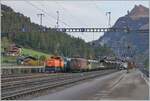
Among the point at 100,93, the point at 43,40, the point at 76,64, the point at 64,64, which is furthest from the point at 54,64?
the point at 43,40

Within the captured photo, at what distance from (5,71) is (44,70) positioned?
21.9 metres

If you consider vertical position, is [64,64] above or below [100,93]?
above

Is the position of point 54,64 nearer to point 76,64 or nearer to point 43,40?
point 76,64

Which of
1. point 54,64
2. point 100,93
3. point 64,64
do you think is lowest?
point 100,93

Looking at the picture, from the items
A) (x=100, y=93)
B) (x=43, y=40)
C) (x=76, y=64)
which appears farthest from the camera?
(x=43, y=40)

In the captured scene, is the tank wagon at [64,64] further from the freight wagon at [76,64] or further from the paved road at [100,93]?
the paved road at [100,93]

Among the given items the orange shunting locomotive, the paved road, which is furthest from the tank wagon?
the paved road

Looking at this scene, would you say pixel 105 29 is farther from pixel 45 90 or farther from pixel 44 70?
pixel 45 90

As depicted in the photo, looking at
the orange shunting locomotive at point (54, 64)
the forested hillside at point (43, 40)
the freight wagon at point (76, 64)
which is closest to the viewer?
the orange shunting locomotive at point (54, 64)

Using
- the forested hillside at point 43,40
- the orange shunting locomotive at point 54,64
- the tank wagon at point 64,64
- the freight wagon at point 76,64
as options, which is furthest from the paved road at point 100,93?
the forested hillside at point 43,40

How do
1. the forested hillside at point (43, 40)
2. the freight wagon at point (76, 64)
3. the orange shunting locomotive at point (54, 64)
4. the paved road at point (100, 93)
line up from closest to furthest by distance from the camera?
the paved road at point (100, 93)
the orange shunting locomotive at point (54, 64)
the freight wagon at point (76, 64)
the forested hillside at point (43, 40)

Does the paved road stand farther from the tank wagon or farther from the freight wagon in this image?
the freight wagon

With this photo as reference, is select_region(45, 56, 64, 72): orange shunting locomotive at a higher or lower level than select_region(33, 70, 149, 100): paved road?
higher

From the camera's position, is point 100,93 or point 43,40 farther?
point 43,40
